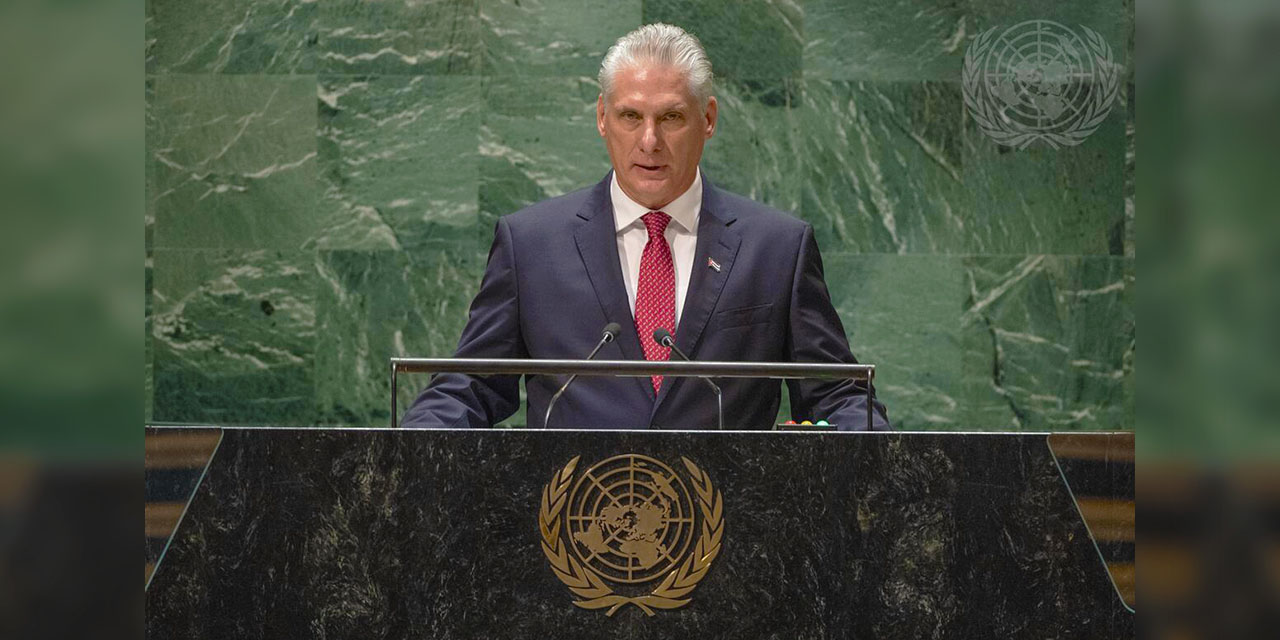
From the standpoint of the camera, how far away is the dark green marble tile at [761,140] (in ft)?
17.8

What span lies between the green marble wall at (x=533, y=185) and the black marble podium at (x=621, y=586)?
3228 mm

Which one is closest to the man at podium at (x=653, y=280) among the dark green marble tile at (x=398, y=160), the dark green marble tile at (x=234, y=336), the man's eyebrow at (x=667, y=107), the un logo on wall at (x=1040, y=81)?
the man's eyebrow at (x=667, y=107)

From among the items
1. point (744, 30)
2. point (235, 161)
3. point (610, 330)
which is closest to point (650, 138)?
point (610, 330)

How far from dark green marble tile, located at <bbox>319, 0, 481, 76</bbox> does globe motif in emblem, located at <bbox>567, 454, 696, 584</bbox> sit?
11.6 ft

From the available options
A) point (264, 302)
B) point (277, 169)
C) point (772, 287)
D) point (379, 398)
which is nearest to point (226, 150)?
point (277, 169)

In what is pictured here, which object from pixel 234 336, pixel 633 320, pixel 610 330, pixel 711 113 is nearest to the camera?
pixel 610 330

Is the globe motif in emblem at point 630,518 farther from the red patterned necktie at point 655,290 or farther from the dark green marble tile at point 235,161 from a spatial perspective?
the dark green marble tile at point 235,161

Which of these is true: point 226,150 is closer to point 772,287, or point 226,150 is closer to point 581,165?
point 581,165

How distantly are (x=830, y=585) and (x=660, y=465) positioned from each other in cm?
34

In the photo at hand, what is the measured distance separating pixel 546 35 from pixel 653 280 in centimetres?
226

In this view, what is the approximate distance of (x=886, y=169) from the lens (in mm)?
5461
